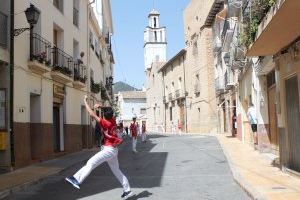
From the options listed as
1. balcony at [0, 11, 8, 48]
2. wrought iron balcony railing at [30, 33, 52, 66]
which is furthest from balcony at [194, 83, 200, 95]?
balcony at [0, 11, 8, 48]

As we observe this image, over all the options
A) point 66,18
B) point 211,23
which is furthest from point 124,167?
point 211,23

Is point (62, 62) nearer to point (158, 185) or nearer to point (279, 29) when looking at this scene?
point (158, 185)

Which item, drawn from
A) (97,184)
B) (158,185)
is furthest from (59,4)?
(158,185)

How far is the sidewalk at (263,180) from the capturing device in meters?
8.51

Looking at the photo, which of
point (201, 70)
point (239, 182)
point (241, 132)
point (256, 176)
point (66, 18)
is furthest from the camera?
point (201, 70)

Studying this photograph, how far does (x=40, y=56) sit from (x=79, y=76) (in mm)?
6414

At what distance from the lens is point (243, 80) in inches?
942

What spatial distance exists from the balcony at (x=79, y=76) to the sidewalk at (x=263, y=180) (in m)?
9.89

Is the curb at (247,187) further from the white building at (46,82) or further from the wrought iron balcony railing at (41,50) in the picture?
the wrought iron balcony railing at (41,50)

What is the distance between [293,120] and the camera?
10.9m

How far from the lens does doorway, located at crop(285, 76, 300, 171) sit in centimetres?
1061

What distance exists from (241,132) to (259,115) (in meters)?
7.12

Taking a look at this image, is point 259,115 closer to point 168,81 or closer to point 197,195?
point 197,195

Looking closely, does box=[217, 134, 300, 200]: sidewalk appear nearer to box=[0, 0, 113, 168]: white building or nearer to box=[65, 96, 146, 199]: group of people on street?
box=[65, 96, 146, 199]: group of people on street
